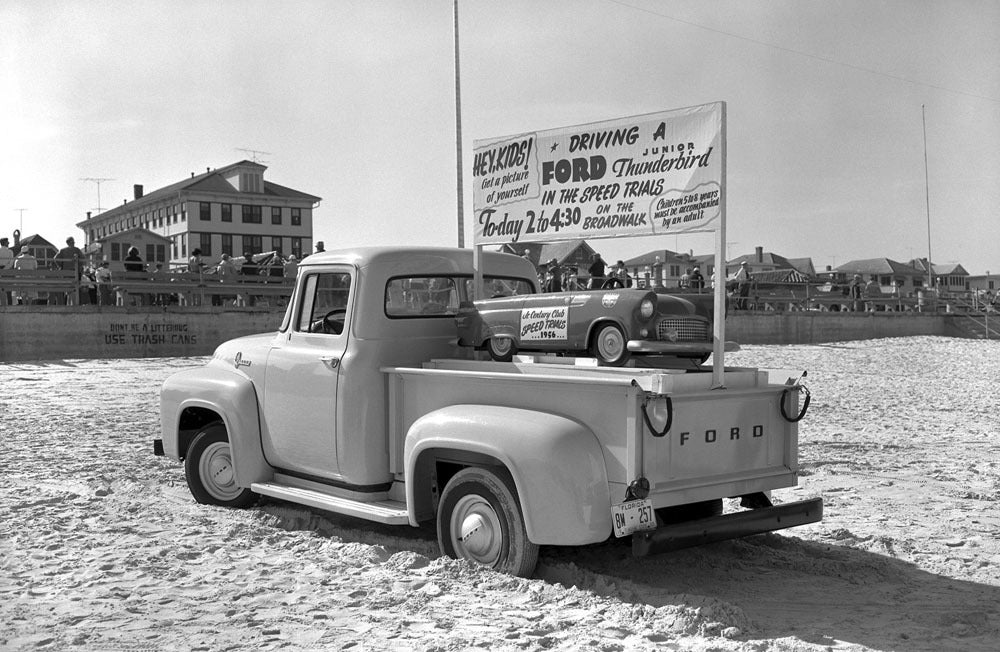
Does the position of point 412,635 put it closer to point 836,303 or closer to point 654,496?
point 654,496

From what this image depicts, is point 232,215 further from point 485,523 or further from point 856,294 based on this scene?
point 485,523

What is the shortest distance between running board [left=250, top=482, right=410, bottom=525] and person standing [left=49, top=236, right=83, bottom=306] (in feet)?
63.0

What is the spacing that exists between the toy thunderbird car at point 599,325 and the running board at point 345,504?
120 cm

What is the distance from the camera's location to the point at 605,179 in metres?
6.12

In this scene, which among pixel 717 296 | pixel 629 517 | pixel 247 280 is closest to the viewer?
pixel 629 517

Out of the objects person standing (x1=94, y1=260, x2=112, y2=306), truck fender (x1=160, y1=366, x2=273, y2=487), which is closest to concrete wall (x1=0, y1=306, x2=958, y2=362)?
person standing (x1=94, y1=260, x2=112, y2=306)

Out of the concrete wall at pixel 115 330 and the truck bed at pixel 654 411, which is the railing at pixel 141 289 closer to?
the concrete wall at pixel 115 330

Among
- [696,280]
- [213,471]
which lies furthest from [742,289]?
[213,471]

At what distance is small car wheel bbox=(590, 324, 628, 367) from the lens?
20.1 feet

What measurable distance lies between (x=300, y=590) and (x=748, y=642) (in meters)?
2.38

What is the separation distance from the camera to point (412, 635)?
15.3 feet

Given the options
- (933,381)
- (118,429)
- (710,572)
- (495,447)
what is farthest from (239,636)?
(933,381)

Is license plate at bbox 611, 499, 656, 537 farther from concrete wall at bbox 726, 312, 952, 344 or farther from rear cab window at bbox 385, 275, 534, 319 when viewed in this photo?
concrete wall at bbox 726, 312, 952, 344

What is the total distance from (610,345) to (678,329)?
17.2 inches
